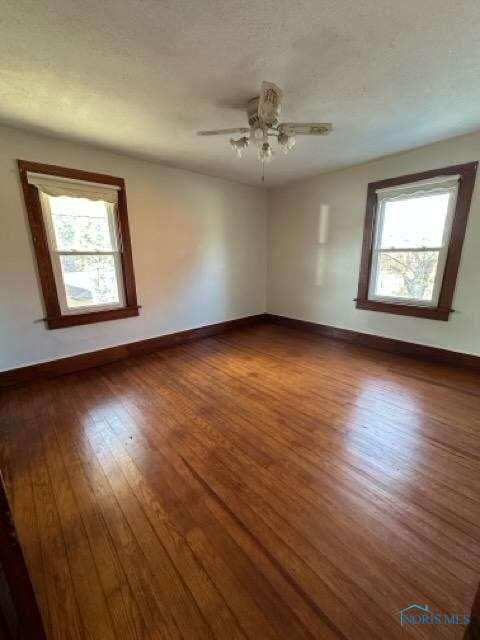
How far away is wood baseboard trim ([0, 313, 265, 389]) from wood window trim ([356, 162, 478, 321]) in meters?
2.41

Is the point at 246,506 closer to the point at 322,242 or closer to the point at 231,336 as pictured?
the point at 231,336

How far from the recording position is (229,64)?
1638 mm

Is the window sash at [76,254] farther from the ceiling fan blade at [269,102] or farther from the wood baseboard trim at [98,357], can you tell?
the ceiling fan blade at [269,102]

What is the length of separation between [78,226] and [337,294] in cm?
365

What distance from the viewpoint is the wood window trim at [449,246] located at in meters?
2.79

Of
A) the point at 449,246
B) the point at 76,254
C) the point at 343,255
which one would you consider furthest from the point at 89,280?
the point at 449,246

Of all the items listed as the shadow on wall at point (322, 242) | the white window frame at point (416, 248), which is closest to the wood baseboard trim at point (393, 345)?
the white window frame at point (416, 248)

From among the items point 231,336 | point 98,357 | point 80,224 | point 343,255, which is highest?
point 80,224

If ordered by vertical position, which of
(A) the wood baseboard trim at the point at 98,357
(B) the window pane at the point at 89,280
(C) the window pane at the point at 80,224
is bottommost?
(A) the wood baseboard trim at the point at 98,357

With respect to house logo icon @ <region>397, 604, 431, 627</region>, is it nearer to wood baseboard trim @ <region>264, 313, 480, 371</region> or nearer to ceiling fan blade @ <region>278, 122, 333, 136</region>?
ceiling fan blade @ <region>278, 122, 333, 136</region>

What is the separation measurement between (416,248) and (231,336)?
2.89 metres

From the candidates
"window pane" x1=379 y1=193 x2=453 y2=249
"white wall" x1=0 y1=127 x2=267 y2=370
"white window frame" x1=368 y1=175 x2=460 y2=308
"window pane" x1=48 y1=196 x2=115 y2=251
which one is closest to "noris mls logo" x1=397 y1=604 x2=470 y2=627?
"white window frame" x1=368 y1=175 x2=460 y2=308

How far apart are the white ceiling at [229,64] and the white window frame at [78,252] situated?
18.6 inches

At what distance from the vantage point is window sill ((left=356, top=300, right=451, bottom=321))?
10.2ft
